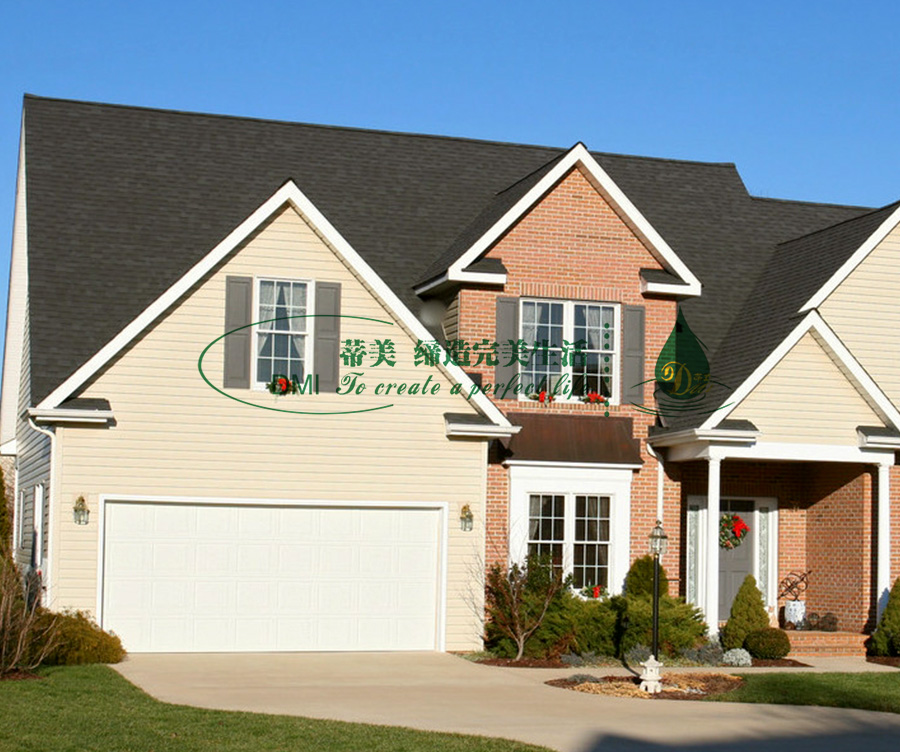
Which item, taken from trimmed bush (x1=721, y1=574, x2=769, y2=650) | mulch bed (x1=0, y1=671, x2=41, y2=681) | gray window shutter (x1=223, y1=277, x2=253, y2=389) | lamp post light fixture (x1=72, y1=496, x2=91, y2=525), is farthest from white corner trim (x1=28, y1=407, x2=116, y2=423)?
trimmed bush (x1=721, y1=574, x2=769, y2=650)

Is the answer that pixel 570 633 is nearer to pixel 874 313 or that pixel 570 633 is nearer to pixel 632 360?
pixel 632 360

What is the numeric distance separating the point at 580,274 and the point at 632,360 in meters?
1.72

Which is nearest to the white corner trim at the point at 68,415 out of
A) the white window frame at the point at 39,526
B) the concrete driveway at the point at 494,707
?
the white window frame at the point at 39,526

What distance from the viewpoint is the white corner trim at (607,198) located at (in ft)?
73.5

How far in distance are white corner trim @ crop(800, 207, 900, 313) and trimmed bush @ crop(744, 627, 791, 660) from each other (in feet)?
18.4

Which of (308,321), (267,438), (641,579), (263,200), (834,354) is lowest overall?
(641,579)

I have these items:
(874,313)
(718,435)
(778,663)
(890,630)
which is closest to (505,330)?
(718,435)

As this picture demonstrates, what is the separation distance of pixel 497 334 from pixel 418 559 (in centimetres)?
404

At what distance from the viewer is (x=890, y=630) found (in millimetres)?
21422

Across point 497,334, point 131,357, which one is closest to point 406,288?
point 497,334

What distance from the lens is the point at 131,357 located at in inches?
773

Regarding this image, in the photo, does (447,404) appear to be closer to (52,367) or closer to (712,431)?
(712,431)

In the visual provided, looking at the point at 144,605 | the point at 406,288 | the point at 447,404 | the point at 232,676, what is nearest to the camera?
the point at 232,676

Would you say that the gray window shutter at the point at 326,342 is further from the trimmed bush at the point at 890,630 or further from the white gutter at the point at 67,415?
the trimmed bush at the point at 890,630
